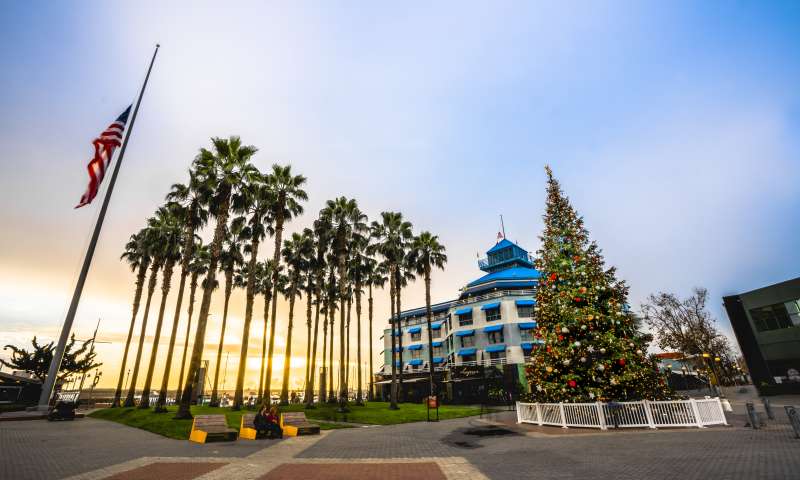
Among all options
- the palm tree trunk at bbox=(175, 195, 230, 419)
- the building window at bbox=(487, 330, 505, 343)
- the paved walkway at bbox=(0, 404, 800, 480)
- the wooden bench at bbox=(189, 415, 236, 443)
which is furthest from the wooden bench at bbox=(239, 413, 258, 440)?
the building window at bbox=(487, 330, 505, 343)

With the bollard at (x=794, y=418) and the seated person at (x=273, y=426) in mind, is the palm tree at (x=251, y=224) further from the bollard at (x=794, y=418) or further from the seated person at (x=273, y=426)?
the bollard at (x=794, y=418)

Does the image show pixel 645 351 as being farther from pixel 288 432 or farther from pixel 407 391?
pixel 407 391

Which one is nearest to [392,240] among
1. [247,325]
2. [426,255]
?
[426,255]

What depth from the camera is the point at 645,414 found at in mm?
14578

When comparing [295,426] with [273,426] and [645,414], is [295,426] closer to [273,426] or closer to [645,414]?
[273,426]

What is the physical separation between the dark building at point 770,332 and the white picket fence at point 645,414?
85.7 ft

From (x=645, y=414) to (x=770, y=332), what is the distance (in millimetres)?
29871

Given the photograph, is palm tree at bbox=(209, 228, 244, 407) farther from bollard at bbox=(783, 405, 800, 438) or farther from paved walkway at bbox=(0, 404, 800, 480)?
bollard at bbox=(783, 405, 800, 438)

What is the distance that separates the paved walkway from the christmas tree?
2.05 m

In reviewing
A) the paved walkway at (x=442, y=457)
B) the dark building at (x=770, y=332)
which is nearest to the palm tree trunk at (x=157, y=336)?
the paved walkway at (x=442, y=457)

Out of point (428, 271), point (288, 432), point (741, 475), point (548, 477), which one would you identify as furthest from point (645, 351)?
point (428, 271)

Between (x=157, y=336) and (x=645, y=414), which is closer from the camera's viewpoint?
(x=645, y=414)

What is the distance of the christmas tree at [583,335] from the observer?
604 inches

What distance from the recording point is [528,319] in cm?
4672
